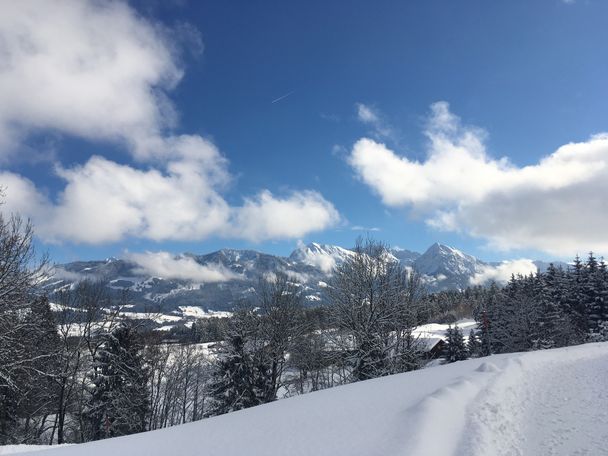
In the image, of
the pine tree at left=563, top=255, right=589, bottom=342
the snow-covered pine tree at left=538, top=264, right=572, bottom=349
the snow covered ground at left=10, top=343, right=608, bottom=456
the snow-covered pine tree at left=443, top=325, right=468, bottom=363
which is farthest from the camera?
the snow-covered pine tree at left=443, top=325, right=468, bottom=363

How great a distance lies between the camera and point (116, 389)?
29734 mm

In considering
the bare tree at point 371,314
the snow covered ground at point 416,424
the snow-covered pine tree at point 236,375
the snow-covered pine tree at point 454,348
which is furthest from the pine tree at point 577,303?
the snow covered ground at point 416,424

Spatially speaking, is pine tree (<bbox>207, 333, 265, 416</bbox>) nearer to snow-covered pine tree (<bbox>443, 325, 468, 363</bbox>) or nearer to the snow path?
the snow path

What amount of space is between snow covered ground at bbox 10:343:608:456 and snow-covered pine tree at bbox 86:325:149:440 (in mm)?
20200

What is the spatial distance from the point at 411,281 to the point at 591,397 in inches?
994

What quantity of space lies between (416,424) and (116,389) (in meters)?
28.0

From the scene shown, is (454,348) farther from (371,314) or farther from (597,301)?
(371,314)

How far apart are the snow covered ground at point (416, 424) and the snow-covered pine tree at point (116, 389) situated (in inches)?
795

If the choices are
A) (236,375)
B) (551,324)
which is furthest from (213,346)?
(551,324)

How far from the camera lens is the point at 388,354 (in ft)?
94.4

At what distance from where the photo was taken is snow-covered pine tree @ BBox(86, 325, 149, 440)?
28703mm

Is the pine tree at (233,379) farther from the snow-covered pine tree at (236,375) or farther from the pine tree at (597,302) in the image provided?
the pine tree at (597,302)

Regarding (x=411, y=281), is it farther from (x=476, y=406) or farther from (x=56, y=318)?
(x=56, y=318)

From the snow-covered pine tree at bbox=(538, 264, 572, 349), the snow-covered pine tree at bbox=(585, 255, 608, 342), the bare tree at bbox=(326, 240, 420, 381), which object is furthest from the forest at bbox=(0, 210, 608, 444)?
the snow-covered pine tree at bbox=(585, 255, 608, 342)
